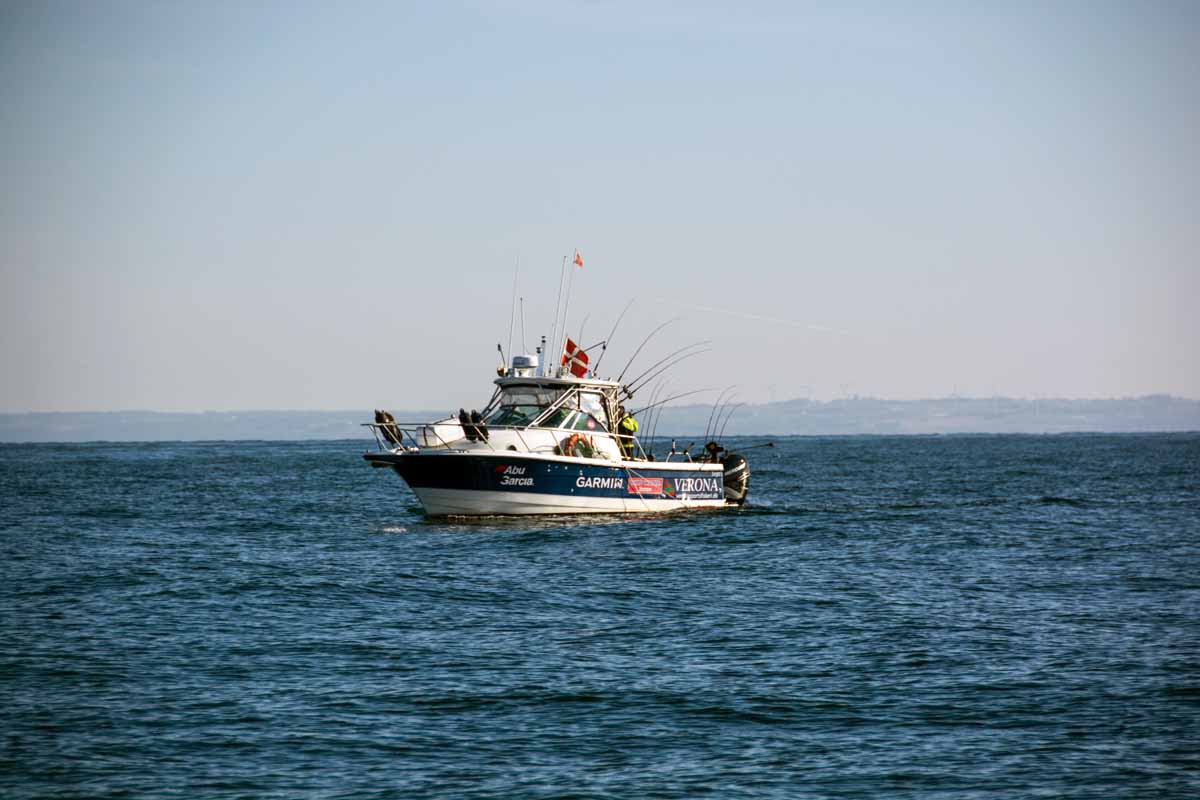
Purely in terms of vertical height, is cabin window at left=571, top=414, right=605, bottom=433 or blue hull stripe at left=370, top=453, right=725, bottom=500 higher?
cabin window at left=571, top=414, right=605, bottom=433

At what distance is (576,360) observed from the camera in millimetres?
35156

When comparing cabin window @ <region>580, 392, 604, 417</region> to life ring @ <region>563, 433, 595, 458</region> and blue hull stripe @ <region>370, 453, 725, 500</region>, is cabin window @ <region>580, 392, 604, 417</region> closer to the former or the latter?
life ring @ <region>563, 433, 595, 458</region>

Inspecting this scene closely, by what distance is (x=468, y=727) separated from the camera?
1305cm

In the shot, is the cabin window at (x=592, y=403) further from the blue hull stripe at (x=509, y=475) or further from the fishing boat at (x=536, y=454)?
the blue hull stripe at (x=509, y=475)

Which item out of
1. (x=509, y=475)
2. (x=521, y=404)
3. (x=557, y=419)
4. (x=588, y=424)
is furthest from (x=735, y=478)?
(x=509, y=475)

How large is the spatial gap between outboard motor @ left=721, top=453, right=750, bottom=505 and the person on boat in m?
5.53

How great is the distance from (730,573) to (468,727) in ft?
42.0

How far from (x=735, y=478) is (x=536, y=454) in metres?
10.8

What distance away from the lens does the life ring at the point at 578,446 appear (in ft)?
108

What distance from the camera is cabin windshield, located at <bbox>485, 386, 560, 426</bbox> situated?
33.7 meters

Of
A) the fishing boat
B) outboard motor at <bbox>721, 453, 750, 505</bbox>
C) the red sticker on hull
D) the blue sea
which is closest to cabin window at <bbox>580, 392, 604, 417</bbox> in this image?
the fishing boat

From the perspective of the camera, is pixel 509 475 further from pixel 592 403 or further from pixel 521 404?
pixel 592 403

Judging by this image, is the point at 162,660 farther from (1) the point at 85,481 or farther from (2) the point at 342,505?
(1) the point at 85,481

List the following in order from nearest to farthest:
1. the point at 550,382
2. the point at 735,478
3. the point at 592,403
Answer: the point at 550,382
the point at 592,403
the point at 735,478
